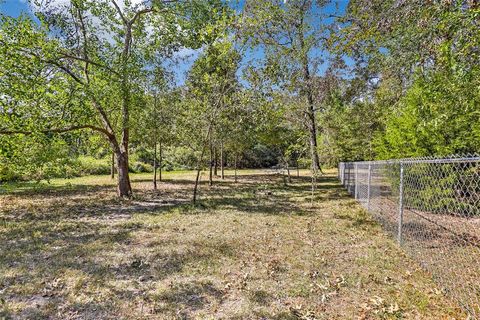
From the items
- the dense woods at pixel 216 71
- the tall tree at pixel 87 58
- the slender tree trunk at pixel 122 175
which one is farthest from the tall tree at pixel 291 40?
the slender tree trunk at pixel 122 175

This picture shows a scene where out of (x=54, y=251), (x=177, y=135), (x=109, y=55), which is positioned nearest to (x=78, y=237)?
(x=54, y=251)

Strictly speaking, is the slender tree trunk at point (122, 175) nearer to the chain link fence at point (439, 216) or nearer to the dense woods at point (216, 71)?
the dense woods at point (216, 71)

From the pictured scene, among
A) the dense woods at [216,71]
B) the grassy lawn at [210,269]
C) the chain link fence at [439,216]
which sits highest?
the dense woods at [216,71]

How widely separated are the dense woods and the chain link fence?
901 millimetres

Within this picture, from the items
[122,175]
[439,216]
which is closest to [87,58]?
[122,175]

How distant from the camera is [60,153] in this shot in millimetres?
9922

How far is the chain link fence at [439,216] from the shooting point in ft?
11.2

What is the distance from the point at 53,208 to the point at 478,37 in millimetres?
10796

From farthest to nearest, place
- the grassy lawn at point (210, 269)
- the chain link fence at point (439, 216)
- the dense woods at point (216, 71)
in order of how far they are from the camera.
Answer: the dense woods at point (216, 71) < the chain link fence at point (439, 216) < the grassy lawn at point (210, 269)

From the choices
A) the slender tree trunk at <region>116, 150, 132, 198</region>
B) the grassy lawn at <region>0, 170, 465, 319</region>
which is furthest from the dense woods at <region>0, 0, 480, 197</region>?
the grassy lawn at <region>0, 170, 465, 319</region>

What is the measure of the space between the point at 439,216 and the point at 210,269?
4.30 metres

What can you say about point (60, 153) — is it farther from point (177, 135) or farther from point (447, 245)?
point (447, 245)

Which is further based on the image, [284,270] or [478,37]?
[284,270]

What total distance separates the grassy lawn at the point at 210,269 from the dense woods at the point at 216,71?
7.72ft
